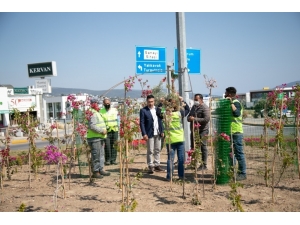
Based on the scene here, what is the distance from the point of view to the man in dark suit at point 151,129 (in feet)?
20.9

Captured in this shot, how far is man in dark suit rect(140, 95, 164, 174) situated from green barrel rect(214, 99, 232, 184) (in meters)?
1.57

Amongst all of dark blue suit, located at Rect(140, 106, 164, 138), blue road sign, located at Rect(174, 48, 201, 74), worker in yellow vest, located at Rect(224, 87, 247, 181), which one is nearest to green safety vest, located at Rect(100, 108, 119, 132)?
dark blue suit, located at Rect(140, 106, 164, 138)

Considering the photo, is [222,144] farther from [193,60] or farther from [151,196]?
[193,60]

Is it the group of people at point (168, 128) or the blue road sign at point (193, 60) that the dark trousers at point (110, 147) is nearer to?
the group of people at point (168, 128)

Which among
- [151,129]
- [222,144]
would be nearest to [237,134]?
[222,144]

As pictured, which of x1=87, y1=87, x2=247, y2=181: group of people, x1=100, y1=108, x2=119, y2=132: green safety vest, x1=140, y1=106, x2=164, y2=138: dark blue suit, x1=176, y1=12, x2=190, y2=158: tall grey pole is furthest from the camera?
x1=176, y1=12, x2=190, y2=158: tall grey pole

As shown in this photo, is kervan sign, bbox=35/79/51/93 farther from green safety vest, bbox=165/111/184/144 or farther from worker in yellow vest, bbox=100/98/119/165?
green safety vest, bbox=165/111/184/144

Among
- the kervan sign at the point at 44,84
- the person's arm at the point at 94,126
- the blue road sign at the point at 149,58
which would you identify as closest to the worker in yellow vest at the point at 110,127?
the person's arm at the point at 94,126

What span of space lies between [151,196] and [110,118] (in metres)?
3.14

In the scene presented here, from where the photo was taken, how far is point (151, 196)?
4.85 metres

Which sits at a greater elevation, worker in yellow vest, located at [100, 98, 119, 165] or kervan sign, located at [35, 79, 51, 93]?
kervan sign, located at [35, 79, 51, 93]

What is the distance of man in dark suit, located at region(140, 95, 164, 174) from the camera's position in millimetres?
6359

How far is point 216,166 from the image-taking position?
17.9 feet

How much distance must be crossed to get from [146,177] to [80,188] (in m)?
1.48
